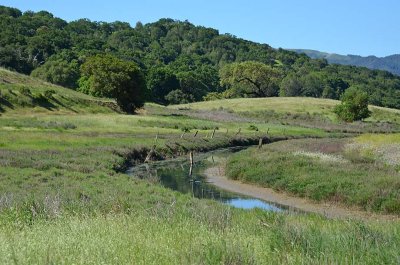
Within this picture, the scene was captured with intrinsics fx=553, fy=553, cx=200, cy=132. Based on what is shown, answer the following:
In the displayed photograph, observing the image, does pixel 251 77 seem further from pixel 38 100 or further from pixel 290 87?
pixel 38 100

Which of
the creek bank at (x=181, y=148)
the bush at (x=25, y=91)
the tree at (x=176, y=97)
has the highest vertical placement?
the bush at (x=25, y=91)

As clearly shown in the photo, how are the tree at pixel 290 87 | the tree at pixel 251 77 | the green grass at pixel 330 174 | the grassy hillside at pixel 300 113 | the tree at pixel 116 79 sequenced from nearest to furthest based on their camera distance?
1. the green grass at pixel 330 174
2. the tree at pixel 116 79
3. the grassy hillside at pixel 300 113
4. the tree at pixel 251 77
5. the tree at pixel 290 87

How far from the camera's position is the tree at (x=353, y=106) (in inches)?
3994

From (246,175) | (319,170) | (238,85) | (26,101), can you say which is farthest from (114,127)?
(238,85)

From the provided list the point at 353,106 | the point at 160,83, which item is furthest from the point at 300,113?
the point at 160,83

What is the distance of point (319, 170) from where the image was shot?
125 feet

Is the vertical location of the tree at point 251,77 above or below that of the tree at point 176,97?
above

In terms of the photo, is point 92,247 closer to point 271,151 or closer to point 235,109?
point 271,151

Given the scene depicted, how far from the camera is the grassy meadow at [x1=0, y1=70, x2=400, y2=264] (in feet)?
25.8

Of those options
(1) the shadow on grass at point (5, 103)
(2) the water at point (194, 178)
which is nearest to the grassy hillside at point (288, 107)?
(1) the shadow on grass at point (5, 103)

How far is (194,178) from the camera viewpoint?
41.8 meters

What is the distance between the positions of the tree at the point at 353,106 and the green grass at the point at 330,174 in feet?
165

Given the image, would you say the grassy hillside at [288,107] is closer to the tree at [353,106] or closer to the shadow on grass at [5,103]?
the tree at [353,106]

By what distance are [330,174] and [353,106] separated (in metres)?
69.3
